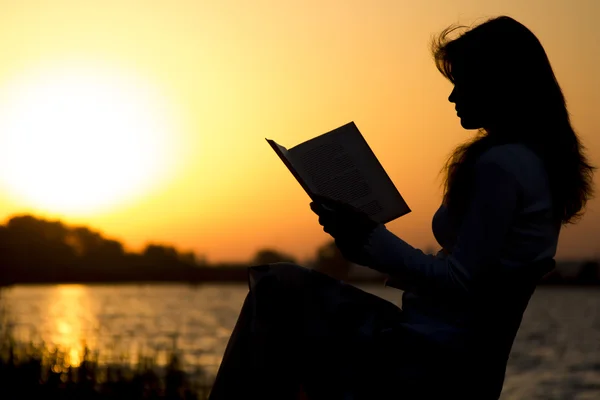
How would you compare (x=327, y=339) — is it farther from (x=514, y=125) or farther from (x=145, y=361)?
(x=145, y=361)

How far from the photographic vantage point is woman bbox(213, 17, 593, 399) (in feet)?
11.2

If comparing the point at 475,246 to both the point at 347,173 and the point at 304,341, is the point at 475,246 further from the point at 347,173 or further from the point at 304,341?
the point at 304,341

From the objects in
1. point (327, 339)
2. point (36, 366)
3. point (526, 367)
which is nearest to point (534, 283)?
point (327, 339)

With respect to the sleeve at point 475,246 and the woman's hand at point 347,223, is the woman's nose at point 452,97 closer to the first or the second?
the sleeve at point 475,246

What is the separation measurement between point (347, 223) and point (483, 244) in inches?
20.8

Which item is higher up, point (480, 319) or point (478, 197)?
point (478, 197)

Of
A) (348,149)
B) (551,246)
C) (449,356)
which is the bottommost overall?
(449,356)

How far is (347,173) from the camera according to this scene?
147 inches

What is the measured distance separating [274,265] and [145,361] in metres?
7.55

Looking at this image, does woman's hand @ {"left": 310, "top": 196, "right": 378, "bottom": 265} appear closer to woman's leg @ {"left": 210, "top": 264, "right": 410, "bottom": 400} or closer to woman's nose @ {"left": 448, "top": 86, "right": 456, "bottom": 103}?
woman's leg @ {"left": 210, "top": 264, "right": 410, "bottom": 400}

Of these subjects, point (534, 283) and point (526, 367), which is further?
point (526, 367)

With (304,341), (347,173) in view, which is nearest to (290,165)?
(347,173)

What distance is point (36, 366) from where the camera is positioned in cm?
984

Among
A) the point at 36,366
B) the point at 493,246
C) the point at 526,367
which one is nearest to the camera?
the point at 493,246
